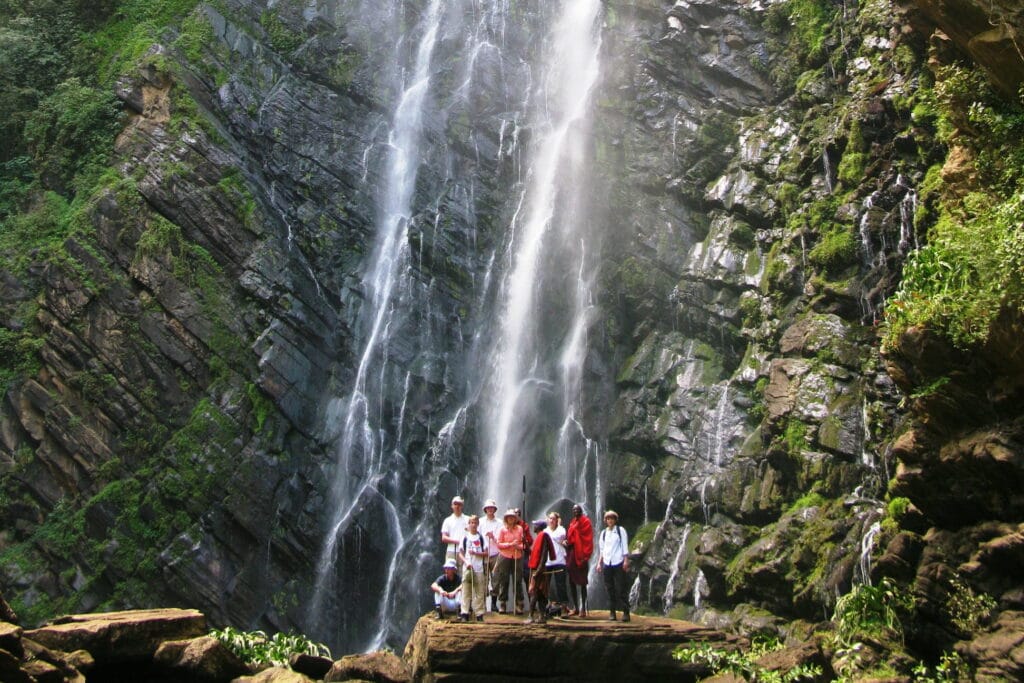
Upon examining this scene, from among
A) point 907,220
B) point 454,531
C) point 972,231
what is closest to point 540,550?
point 454,531

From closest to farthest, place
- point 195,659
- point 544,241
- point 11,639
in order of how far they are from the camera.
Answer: point 11,639 → point 195,659 → point 544,241

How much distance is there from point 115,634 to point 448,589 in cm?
433

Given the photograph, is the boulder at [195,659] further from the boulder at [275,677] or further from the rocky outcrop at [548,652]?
the rocky outcrop at [548,652]

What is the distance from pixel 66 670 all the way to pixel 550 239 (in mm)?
18835

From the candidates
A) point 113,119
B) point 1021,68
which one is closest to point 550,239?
point 113,119

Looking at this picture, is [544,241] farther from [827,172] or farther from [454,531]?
[454,531]

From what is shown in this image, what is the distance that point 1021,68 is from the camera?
13180 mm

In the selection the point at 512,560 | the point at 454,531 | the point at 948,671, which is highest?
the point at 454,531

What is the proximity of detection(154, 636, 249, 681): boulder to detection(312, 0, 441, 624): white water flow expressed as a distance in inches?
399

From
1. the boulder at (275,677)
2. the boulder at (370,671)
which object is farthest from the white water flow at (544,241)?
the boulder at (275,677)

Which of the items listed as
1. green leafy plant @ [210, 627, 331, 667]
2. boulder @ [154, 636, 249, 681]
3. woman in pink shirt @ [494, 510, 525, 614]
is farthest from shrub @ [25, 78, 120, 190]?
woman in pink shirt @ [494, 510, 525, 614]

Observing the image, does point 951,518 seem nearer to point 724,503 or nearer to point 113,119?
point 724,503

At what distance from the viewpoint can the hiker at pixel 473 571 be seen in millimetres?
12188

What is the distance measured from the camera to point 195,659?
11180 millimetres
